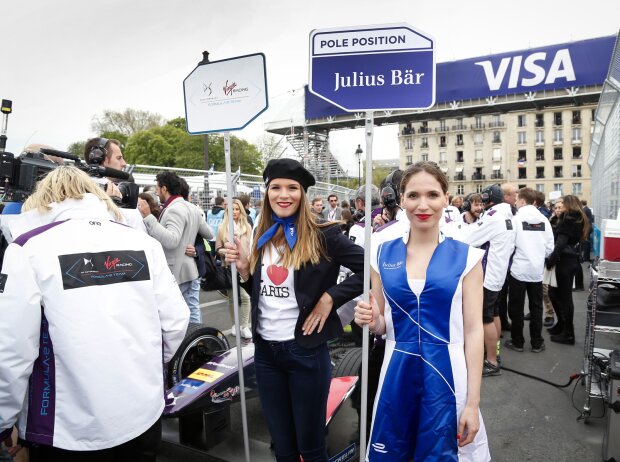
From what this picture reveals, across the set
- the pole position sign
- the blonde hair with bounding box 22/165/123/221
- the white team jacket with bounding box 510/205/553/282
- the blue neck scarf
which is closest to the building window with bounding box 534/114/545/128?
the white team jacket with bounding box 510/205/553/282

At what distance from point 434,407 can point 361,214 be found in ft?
17.1

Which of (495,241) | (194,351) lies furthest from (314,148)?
(194,351)

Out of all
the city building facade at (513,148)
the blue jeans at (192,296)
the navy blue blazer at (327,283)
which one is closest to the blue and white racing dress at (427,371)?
the navy blue blazer at (327,283)

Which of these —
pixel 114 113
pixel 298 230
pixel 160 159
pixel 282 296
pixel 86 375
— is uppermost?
pixel 114 113

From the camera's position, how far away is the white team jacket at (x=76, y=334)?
159cm

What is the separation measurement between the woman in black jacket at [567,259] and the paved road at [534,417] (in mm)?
451

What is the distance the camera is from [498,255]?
15.8 feet

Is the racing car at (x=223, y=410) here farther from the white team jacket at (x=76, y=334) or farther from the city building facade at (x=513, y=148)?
the city building facade at (x=513, y=148)

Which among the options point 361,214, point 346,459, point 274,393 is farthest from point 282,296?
point 361,214

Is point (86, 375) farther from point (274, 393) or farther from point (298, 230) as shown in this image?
point (298, 230)

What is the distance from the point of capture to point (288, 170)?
7.27 feet

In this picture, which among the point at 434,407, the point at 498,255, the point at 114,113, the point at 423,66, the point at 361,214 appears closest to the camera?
the point at 434,407

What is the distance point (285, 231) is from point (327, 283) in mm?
338

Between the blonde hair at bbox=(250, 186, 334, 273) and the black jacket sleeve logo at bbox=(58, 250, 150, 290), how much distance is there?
0.67 m
